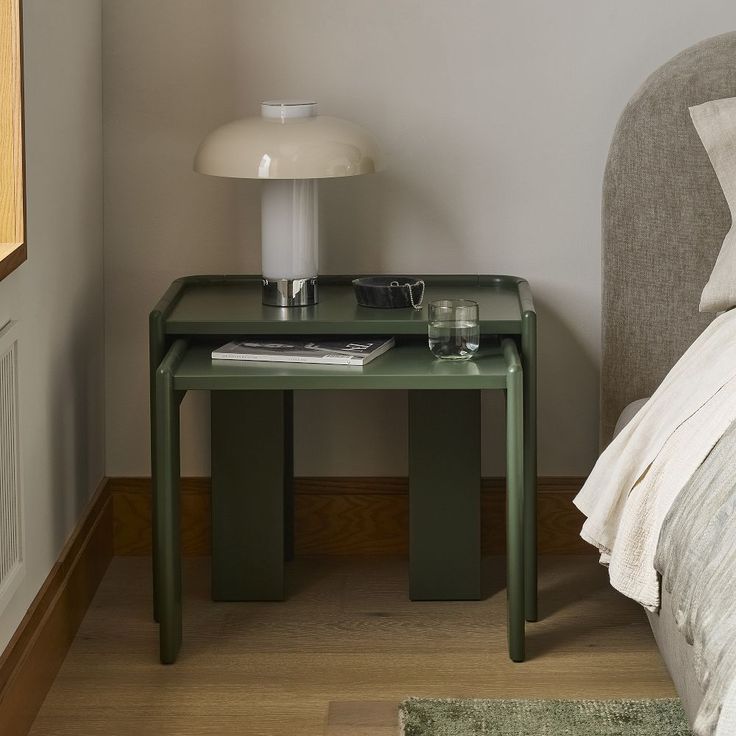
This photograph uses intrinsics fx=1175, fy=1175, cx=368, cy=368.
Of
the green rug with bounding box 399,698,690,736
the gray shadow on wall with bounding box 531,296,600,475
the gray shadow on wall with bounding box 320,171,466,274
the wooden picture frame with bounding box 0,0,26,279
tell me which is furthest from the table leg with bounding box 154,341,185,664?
the gray shadow on wall with bounding box 531,296,600,475

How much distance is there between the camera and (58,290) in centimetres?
221

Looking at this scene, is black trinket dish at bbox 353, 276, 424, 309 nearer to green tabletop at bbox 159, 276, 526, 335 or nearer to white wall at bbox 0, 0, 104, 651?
green tabletop at bbox 159, 276, 526, 335

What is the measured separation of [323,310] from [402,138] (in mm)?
500

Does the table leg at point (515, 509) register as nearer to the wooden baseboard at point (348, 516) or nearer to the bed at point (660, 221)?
the bed at point (660, 221)

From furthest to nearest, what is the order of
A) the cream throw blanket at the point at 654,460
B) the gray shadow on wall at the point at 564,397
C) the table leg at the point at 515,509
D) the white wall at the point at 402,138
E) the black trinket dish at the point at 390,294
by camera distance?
the gray shadow on wall at the point at 564,397 < the white wall at the point at 402,138 < the black trinket dish at the point at 390,294 < the table leg at the point at 515,509 < the cream throw blanket at the point at 654,460

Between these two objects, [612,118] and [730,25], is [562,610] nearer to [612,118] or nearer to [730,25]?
[612,118]

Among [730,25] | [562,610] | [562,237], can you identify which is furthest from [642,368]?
[730,25]

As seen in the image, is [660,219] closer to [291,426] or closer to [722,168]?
[722,168]

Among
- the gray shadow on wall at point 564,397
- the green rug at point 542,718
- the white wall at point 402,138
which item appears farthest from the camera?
the gray shadow on wall at point 564,397

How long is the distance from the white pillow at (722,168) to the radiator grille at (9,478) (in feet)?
4.11

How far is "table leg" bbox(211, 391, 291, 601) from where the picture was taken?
2.41 m

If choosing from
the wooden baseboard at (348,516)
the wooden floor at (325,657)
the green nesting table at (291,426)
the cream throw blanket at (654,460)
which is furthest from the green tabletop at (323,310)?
the wooden floor at (325,657)

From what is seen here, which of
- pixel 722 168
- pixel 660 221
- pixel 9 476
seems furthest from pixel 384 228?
pixel 9 476

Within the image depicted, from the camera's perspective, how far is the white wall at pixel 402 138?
8.36 ft
